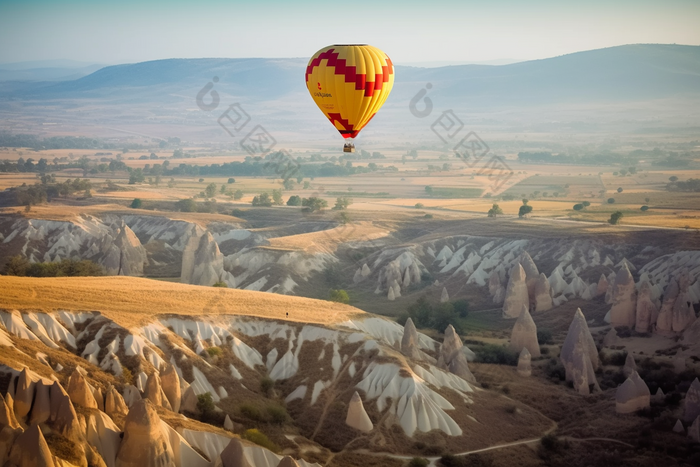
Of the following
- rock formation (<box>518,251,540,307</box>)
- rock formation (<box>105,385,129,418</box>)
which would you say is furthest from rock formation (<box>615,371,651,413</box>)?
rock formation (<box>105,385,129,418</box>)

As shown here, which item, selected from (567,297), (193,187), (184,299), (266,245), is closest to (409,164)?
(193,187)

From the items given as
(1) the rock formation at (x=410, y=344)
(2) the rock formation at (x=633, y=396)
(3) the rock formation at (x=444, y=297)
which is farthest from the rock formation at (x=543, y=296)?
(2) the rock formation at (x=633, y=396)

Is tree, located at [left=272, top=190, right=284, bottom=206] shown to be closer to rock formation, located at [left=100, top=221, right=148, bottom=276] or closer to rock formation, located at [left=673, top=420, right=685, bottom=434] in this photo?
rock formation, located at [left=100, top=221, right=148, bottom=276]

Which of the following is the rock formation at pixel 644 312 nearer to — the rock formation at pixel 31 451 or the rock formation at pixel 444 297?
the rock formation at pixel 444 297

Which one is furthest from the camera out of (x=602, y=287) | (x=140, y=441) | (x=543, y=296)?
(x=602, y=287)

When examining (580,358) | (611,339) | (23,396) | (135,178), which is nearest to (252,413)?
(23,396)

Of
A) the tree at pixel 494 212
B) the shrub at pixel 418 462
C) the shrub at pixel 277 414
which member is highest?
the tree at pixel 494 212

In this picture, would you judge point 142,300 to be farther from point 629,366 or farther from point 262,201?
point 262,201
